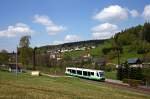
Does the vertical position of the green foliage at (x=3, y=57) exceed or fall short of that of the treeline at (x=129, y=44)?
it falls short

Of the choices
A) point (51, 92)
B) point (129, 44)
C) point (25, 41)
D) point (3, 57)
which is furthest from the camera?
point (129, 44)

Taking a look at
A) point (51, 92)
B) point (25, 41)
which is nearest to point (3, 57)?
point (25, 41)

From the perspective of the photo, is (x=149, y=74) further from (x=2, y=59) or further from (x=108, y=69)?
(x=2, y=59)

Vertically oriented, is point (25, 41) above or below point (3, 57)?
above

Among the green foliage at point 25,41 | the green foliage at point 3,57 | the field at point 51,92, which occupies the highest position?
the green foliage at point 25,41

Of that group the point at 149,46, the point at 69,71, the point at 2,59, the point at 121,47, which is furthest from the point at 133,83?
the point at 121,47

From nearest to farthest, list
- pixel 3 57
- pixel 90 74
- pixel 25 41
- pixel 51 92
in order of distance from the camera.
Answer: pixel 51 92 < pixel 90 74 < pixel 25 41 < pixel 3 57

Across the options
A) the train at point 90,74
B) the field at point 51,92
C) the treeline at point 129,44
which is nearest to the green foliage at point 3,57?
the treeline at point 129,44

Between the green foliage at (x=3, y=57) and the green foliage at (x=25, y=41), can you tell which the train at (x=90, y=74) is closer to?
the green foliage at (x=25, y=41)

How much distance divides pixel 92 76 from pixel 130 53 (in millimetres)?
90232

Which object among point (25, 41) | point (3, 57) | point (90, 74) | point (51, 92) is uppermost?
point (25, 41)

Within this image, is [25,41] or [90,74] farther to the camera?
[25,41]

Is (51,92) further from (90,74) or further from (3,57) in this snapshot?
(3,57)

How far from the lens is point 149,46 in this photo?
526 ft
